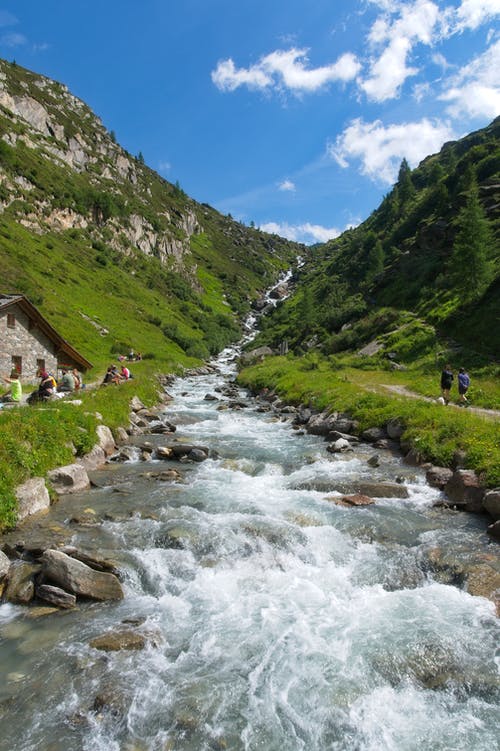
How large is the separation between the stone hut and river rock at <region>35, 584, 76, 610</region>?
3079cm

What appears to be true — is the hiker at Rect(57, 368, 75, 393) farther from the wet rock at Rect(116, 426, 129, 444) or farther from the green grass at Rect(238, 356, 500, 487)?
the green grass at Rect(238, 356, 500, 487)

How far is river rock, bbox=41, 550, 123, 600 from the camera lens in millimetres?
9453

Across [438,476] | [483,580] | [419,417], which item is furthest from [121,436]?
[483,580]

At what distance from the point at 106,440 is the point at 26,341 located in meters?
22.1

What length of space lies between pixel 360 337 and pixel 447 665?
56.9 m

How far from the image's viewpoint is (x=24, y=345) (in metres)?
37.4

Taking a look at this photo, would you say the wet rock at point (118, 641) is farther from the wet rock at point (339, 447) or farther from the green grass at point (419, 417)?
the wet rock at point (339, 447)

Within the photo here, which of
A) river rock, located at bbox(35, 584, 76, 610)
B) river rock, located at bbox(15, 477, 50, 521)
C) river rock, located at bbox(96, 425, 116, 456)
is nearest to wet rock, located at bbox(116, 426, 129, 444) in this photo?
river rock, located at bbox(96, 425, 116, 456)

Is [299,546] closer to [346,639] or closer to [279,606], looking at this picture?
[279,606]

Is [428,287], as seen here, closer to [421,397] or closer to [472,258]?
[472,258]

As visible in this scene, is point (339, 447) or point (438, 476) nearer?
point (438, 476)

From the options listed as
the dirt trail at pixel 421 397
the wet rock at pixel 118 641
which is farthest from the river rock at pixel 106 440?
the dirt trail at pixel 421 397

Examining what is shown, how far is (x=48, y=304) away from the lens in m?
62.7

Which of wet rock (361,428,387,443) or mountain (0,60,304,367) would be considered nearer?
wet rock (361,428,387,443)
